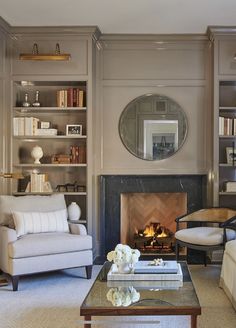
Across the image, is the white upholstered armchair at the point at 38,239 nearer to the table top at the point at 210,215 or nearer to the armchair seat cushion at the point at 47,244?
the armchair seat cushion at the point at 47,244

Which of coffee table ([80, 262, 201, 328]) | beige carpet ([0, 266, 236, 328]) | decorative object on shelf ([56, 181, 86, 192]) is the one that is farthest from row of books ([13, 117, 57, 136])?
coffee table ([80, 262, 201, 328])

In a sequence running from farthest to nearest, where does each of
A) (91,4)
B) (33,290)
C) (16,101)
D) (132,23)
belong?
(16,101) < (132,23) < (91,4) < (33,290)

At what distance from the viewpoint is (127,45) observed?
5.66 metres

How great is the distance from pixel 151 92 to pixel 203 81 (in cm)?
67

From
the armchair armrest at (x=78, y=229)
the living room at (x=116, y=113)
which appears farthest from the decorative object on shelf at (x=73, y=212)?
the armchair armrest at (x=78, y=229)

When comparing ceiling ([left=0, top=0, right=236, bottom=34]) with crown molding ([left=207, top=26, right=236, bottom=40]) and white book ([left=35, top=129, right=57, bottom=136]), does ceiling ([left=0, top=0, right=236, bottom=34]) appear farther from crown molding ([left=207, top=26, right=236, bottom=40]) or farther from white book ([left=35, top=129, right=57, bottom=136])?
white book ([left=35, top=129, right=57, bottom=136])

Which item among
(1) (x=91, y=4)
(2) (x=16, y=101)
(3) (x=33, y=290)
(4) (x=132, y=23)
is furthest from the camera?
(2) (x=16, y=101)

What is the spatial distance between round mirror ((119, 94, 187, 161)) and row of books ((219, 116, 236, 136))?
1.49 feet

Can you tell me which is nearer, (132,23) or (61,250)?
(61,250)

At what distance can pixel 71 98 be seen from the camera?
5516 mm

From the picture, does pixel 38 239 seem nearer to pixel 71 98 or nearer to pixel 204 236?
pixel 204 236

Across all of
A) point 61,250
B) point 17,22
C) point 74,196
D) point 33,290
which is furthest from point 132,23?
point 33,290

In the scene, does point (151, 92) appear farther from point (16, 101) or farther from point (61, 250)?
point (61, 250)

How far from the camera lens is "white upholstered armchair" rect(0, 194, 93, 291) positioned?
4188 mm
